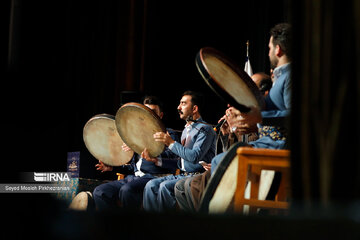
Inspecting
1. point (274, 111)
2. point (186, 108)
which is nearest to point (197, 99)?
point (186, 108)

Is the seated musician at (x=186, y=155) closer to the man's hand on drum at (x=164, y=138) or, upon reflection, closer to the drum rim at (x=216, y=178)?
the man's hand on drum at (x=164, y=138)

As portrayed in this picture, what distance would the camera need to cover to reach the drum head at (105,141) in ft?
13.6

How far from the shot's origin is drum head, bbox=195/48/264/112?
1958mm

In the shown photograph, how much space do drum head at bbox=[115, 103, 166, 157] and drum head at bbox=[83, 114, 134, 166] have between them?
1.61ft

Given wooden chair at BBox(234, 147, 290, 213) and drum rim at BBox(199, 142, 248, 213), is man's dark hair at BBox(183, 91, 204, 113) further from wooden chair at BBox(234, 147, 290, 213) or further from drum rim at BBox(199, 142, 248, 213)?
wooden chair at BBox(234, 147, 290, 213)

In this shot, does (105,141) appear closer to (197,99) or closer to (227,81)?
(197,99)

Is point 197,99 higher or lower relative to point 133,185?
higher

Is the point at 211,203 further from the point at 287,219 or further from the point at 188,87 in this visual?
the point at 188,87

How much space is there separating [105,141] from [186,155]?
1.12 metres

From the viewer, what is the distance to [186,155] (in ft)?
11.2

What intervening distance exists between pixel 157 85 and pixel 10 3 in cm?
258

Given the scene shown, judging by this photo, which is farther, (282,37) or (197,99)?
(197,99)

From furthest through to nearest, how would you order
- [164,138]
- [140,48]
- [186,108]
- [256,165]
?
[140,48] < [186,108] < [164,138] < [256,165]

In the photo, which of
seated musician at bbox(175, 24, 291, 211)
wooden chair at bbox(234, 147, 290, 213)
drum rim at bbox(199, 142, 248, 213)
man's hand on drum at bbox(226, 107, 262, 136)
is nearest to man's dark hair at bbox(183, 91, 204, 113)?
seated musician at bbox(175, 24, 291, 211)
